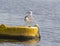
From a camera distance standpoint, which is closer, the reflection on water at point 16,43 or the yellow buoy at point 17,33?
the reflection on water at point 16,43

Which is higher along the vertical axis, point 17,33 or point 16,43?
point 17,33

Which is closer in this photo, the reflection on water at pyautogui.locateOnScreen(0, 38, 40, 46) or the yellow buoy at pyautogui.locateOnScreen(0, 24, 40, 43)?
the reflection on water at pyautogui.locateOnScreen(0, 38, 40, 46)

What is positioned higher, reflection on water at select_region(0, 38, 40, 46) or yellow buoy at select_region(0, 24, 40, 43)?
yellow buoy at select_region(0, 24, 40, 43)

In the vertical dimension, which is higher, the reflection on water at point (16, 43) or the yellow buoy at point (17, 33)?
the yellow buoy at point (17, 33)

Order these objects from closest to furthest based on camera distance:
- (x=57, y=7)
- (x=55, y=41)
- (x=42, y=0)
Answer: (x=55, y=41) → (x=57, y=7) → (x=42, y=0)

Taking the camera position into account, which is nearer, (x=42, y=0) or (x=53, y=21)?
(x=53, y=21)

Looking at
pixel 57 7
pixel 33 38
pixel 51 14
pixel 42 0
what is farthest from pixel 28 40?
pixel 42 0

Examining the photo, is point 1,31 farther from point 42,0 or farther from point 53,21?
point 42,0

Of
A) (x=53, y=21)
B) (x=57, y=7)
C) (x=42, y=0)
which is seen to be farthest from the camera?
(x=42, y=0)

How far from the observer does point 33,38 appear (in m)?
28.5

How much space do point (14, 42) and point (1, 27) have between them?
4.69 ft

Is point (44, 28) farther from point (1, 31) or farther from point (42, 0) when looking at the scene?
point (42, 0)

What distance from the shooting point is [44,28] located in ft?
115

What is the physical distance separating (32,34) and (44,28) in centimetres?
679
